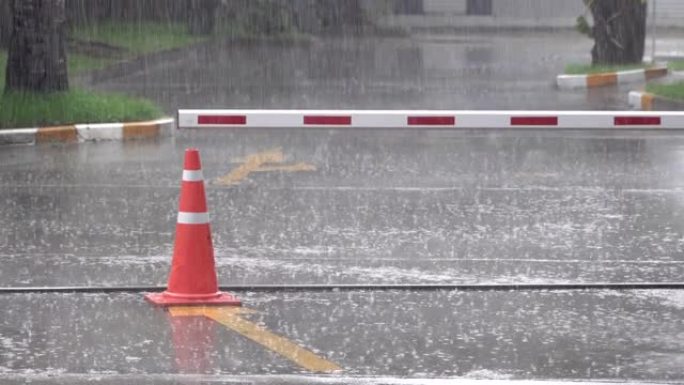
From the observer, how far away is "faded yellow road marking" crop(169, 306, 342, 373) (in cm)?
666

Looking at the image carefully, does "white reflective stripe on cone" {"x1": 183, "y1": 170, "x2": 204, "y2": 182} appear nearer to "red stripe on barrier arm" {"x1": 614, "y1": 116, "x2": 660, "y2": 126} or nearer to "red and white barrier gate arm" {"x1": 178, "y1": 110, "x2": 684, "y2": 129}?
"red and white barrier gate arm" {"x1": 178, "y1": 110, "x2": 684, "y2": 129}

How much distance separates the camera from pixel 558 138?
51.2 ft

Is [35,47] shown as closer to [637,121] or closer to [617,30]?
[637,121]

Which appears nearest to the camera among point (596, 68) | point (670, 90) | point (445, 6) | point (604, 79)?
point (670, 90)

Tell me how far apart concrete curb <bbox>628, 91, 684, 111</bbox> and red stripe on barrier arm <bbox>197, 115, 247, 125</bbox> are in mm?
8509

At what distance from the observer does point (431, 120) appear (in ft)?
38.2

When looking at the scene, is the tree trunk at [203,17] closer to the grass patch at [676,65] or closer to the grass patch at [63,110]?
the grass patch at [676,65]

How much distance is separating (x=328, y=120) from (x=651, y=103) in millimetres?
8599

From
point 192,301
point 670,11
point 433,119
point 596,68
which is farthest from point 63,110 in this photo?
point 670,11

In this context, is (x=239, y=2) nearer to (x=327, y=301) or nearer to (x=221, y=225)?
(x=221, y=225)

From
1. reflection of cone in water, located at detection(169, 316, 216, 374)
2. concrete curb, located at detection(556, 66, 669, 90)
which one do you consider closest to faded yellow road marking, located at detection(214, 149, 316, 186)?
reflection of cone in water, located at detection(169, 316, 216, 374)

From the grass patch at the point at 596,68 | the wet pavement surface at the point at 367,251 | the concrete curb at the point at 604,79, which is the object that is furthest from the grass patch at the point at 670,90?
the grass patch at the point at 596,68

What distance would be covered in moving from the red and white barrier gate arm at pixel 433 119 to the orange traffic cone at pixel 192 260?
10.6 ft

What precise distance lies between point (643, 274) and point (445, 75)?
17221 millimetres
